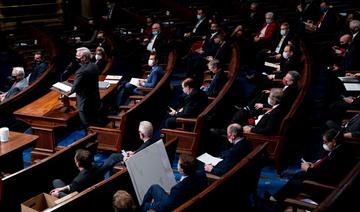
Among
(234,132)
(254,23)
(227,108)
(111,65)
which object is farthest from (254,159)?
(254,23)

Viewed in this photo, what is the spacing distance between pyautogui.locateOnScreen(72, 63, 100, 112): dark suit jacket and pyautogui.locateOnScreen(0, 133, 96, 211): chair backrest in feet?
2.52

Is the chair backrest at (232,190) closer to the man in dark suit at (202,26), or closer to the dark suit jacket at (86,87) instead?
the dark suit jacket at (86,87)

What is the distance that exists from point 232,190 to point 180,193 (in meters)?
0.31

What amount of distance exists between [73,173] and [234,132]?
103 cm

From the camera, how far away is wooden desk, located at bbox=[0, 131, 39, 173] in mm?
3145

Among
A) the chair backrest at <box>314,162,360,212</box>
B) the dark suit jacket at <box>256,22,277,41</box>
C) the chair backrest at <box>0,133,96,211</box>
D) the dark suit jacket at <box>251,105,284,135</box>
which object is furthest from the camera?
the dark suit jacket at <box>256,22,277,41</box>

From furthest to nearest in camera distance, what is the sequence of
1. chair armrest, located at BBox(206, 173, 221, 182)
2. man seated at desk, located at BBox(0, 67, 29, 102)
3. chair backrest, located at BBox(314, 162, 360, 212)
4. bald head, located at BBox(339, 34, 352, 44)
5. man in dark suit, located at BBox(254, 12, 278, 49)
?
man in dark suit, located at BBox(254, 12, 278, 49) < bald head, located at BBox(339, 34, 352, 44) < man seated at desk, located at BBox(0, 67, 29, 102) < chair armrest, located at BBox(206, 173, 221, 182) < chair backrest, located at BBox(314, 162, 360, 212)

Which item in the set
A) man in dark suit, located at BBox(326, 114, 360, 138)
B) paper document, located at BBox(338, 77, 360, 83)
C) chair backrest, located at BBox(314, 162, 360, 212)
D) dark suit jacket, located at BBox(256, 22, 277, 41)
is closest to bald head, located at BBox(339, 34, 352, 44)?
paper document, located at BBox(338, 77, 360, 83)

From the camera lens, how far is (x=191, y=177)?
2.53 meters

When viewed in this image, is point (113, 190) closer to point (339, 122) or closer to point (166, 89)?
point (166, 89)

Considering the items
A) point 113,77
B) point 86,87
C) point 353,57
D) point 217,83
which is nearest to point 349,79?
point 353,57

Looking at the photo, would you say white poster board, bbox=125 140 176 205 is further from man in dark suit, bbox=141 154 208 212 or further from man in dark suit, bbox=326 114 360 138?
man in dark suit, bbox=326 114 360 138

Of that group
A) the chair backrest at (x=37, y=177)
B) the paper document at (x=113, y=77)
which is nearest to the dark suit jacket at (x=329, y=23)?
the paper document at (x=113, y=77)

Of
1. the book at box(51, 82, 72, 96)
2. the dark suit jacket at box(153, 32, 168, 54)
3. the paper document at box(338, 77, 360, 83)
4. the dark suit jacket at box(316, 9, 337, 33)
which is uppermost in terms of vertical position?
the dark suit jacket at box(316, 9, 337, 33)
